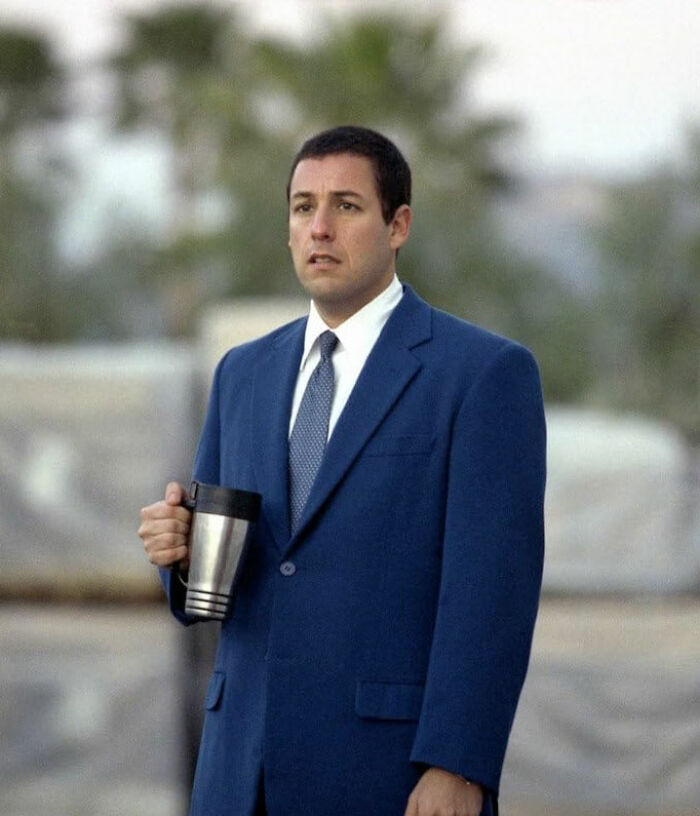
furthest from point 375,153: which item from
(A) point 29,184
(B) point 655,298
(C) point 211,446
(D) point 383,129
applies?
(A) point 29,184

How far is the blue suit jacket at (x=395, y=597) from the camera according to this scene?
2.01 meters

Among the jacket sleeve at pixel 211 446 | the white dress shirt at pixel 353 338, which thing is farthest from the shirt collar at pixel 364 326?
the jacket sleeve at pixel 211 446

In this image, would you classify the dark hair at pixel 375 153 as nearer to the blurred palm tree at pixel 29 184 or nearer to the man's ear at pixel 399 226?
the man's ear at pixel 399 226

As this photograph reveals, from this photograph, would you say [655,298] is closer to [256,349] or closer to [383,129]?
[383,129]

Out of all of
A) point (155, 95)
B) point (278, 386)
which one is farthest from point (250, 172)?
point (278, 386)

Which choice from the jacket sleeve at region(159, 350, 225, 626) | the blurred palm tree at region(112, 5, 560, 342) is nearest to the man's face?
the jacket sleeve at region(159, 350, 225, 626)

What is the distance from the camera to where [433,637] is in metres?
2.04

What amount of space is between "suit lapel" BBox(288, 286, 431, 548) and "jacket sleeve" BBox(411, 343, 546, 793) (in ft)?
0.31

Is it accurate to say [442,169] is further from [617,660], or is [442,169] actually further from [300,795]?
[300,795]

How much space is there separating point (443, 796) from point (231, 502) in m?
0.41

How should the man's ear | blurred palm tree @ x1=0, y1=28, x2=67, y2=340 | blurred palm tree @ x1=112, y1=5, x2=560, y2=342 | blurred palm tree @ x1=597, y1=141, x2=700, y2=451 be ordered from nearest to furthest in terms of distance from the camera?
the man's ear < blurred palm tree @ x1=112, y1=5, x2=560, y2=342 < blurred palm tree @ x1=597, y1=141, x2=700, y2=451 < blurred palm tree @ x1=0, y1=28, x2=67, y2=340

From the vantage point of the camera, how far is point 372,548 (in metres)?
2.06

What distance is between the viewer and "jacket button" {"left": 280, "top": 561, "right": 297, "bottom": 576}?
2.08m

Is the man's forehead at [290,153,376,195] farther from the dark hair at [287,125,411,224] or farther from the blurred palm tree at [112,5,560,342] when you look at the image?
the blurred palm tree at [112,5,560,342]
